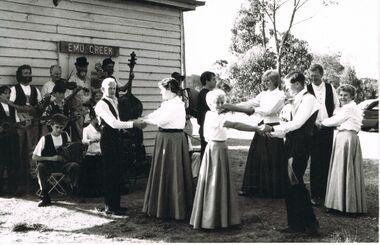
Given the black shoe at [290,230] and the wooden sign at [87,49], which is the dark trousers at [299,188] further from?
the wooden sign at [87,49]

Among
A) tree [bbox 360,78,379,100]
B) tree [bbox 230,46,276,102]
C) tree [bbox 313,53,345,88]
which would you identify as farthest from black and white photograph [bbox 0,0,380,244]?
tree [bbox 313,53,345,88]

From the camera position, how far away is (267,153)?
850 centimetres

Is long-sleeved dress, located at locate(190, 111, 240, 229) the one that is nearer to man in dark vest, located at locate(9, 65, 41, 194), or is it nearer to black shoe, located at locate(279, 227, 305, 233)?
black shoe, located at locate(279, 227, 305, 233)

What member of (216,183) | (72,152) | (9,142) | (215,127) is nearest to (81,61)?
(72,152)

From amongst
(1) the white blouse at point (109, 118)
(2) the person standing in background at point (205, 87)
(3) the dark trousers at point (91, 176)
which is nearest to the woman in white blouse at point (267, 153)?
(2) the person standing in background at point (205, 87)

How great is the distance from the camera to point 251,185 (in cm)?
866

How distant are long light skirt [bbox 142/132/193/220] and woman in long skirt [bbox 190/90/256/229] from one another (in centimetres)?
51

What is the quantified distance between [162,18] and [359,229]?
7.86 meters

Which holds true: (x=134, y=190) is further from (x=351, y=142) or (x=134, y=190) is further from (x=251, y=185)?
(x=351, y=142)

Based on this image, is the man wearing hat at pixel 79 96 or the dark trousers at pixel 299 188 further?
the man wearing hat at pixel 79 96

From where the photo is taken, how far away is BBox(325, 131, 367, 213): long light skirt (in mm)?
7055

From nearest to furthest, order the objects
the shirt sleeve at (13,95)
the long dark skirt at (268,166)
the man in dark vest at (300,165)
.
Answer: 1. the man in dark vest at (300,165)
2. the long dark skirt at (268,166)
3. the shirt sleeve at (13,95)

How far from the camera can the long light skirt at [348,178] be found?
7055 millimetres

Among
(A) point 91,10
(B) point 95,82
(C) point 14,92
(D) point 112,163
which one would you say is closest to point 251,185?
(D) point 112,163
